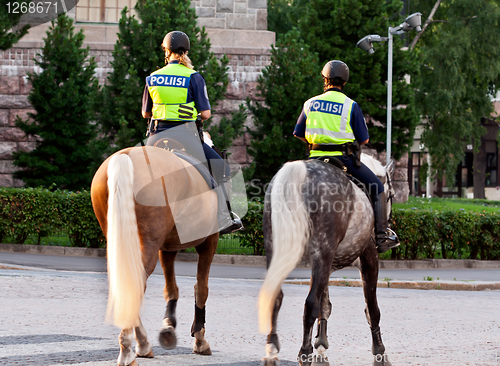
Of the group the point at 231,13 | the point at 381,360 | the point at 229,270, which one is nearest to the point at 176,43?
the point at 381,360

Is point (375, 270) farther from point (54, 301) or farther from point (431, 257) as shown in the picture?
point (431, 257)

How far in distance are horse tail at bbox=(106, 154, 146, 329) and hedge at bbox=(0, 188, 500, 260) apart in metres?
10.9

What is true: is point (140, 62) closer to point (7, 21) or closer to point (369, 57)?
point (7, 21)

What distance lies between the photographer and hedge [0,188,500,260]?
16359 mm

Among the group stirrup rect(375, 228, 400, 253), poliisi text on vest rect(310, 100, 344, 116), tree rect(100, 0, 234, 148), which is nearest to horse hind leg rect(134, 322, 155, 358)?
stirrup rect(375, 228, 400, 253)

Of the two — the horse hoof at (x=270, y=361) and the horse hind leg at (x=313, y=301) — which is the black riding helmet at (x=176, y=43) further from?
the horse hoof at (x=270, y=361)

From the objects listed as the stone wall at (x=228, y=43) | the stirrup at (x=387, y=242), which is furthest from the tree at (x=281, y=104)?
the stirrup at (x=387, y=242)

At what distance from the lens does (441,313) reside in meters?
10.0

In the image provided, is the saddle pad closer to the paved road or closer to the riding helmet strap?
the riding helmet strap

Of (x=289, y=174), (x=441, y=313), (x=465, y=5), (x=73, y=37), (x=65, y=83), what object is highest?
(x=465, y=5)

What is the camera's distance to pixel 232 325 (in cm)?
830

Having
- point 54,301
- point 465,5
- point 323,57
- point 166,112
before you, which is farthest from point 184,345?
point 465,5

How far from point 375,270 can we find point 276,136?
44.0 ft

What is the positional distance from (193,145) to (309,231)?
5.56ft
